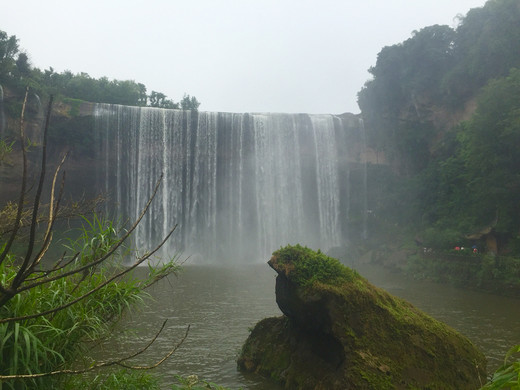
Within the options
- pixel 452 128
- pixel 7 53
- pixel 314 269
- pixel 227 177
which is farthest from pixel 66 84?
pixel 314 269

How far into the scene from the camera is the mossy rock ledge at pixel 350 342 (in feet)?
15.7

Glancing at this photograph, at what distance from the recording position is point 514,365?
139 centimetres

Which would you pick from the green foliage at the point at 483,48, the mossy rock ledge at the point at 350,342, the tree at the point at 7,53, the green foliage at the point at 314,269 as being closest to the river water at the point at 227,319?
the mossy rock ledge at the point at 350,342

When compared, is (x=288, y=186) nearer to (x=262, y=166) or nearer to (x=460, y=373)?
(x=262, y=166)

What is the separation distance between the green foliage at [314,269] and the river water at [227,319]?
1.58 meters

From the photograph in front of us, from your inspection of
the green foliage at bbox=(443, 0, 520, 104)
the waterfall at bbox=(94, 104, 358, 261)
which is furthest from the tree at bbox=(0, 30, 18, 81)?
the green foliage at bbox=(443, 0, 520, 104)

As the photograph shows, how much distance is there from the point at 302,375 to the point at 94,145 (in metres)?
25.1

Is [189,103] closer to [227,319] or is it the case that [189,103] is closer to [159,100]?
[159,100]

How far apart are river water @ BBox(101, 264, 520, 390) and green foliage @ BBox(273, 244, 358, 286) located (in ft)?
5.18

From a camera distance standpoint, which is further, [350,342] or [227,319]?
[227,319]

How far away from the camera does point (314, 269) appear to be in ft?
18.9

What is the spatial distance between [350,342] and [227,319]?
5119 mm

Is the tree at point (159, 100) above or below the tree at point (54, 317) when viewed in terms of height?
above

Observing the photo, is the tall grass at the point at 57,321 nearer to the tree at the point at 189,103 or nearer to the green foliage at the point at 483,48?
the green foliage at the point at 483,48
